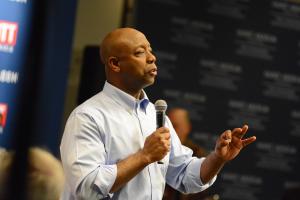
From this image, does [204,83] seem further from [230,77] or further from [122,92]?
[122,92]

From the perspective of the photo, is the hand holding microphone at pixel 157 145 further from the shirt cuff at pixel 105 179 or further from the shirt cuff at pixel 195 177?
the shirt cuff at pixel 195 177

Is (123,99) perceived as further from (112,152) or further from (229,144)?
(229,144)

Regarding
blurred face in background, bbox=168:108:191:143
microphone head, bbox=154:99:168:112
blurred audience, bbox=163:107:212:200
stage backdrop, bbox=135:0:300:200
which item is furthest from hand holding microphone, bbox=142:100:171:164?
stage backdrop, bbox=135:0:300:200

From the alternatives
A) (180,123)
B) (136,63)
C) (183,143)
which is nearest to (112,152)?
(136,63)

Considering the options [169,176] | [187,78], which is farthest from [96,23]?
[169,176]

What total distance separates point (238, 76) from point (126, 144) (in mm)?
3565

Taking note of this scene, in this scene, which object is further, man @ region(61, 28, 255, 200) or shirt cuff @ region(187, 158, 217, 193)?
shirt cuff @ region(187, 158, 217, 193)

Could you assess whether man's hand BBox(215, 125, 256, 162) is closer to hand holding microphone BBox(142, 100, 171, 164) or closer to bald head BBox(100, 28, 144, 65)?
hand holding microphone BBox(142, 100, 171, 164)

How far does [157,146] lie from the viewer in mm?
1648

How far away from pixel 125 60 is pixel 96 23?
140 inches

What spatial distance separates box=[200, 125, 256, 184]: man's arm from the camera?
1807 millimetres

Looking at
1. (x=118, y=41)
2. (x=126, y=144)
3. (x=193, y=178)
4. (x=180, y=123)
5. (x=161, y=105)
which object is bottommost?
(x=180, y=123)

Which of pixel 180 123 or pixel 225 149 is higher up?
pixel 225 149

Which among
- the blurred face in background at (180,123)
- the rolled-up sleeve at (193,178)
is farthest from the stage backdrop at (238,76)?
the rolled-up sleeve at (193,178)
